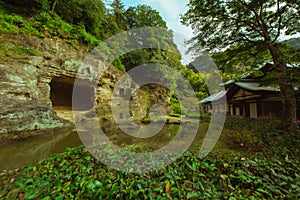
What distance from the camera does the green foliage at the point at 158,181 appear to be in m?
1.33

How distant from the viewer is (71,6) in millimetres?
7582

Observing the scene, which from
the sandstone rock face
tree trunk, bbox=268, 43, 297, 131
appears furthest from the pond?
tree trunk, bbox=268, 43, 297, 131

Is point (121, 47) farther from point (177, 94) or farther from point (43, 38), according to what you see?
point (177, 94)

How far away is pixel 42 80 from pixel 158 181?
242 inches

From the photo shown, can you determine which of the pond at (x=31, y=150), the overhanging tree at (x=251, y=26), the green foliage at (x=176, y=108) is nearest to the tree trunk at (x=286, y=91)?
the overhanging tree at (x=251, y=26)

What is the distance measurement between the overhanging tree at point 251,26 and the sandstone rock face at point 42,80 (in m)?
5.52

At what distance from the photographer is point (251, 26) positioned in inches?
190

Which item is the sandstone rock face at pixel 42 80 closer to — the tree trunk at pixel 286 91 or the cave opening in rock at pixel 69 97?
the cave opening in rock at pixel 69 97

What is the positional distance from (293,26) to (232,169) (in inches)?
238

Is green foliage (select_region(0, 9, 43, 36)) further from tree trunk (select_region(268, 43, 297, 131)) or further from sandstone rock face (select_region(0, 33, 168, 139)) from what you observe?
tree trunk (select_region(268, 43, 297, 131))

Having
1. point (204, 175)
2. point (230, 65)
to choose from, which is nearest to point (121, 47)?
point (230, 65)

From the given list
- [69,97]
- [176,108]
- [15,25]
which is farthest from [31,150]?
[176,108]

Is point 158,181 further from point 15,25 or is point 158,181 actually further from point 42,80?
point 15,25

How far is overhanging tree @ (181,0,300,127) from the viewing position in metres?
4.22
